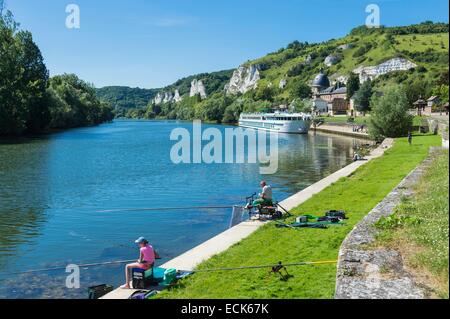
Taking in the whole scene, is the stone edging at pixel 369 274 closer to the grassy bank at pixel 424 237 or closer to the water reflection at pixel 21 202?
the grassy bank at pixel 424 237

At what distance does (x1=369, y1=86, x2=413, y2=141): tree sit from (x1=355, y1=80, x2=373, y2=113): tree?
71245 millimetres

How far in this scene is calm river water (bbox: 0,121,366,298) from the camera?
58.9 ft

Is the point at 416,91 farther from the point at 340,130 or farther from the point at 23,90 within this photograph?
the point at 23,90

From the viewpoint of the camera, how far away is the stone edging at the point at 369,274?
9.01m

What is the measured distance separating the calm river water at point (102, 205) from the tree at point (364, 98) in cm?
8827

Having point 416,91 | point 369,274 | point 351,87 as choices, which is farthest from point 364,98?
point 369,274

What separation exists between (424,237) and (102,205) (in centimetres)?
2145

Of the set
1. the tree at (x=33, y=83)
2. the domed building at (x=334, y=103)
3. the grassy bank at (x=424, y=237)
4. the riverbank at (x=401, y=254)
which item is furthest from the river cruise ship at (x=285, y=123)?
the riverbank at (x=401, y=254)

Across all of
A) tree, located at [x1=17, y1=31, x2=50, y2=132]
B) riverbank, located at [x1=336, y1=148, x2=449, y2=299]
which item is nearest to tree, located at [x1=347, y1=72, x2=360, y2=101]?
tree, located at [x1=17, y1=31, x2=50, y2=132]

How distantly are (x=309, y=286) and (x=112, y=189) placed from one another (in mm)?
25366

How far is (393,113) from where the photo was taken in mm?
65312

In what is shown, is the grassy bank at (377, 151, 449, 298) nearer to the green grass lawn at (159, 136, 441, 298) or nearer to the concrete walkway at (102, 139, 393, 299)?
the green grass lawn at (159, 136, 441, 298)

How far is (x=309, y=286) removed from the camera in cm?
1170
